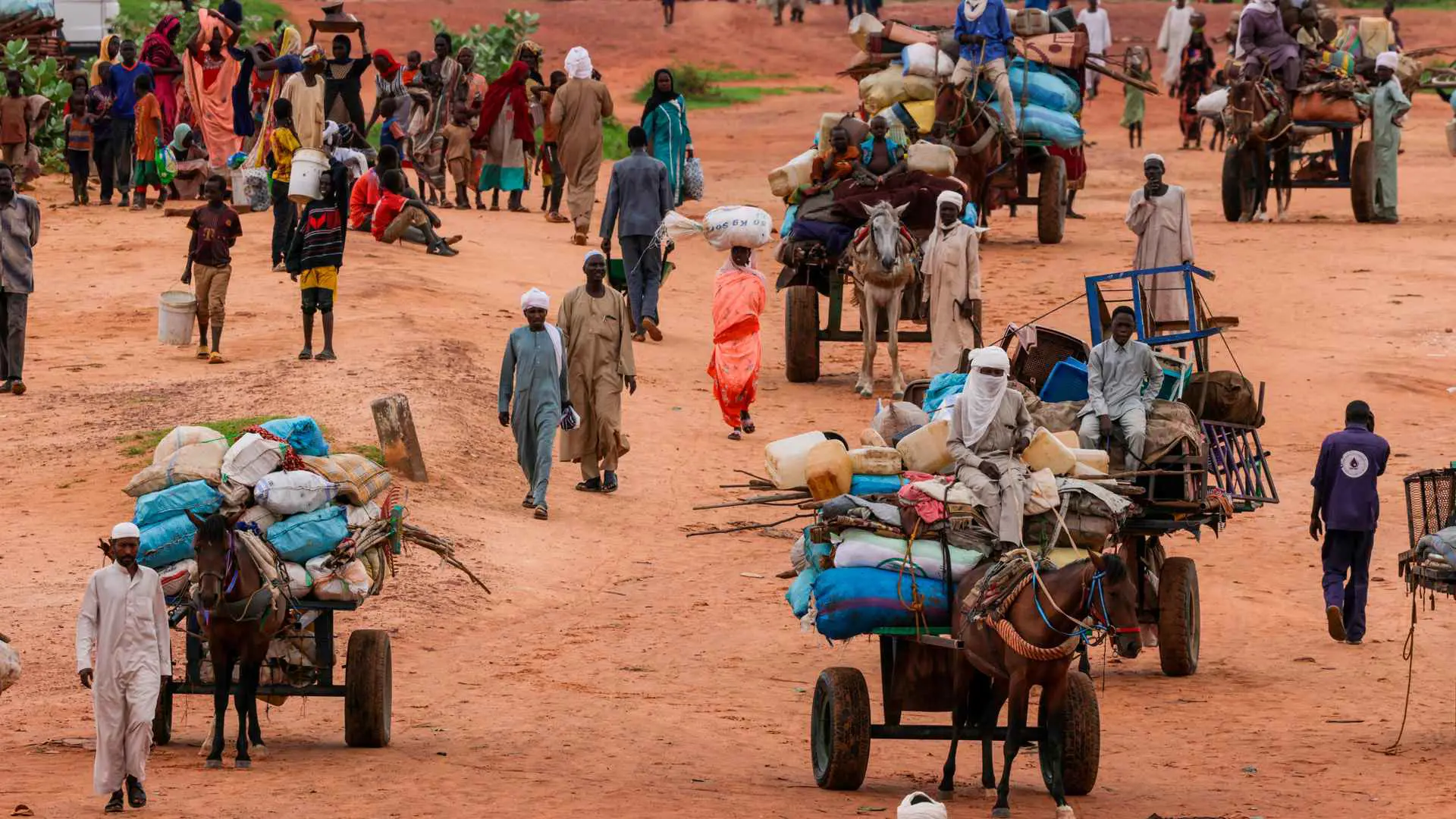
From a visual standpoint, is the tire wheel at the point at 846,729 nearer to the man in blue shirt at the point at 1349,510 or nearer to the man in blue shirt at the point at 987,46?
the man in blue shirt at the point at 1349,510

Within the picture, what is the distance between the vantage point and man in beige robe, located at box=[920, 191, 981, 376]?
60.1 ft

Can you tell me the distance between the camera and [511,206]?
29094 mm

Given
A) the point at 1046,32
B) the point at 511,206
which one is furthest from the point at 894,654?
the point at 511,206

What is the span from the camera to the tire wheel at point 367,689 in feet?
35.4

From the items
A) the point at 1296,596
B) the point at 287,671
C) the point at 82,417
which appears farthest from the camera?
the point at 82,417

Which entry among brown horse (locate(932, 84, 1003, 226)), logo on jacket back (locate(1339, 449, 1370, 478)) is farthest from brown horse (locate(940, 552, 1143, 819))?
brown horse (locate(932, 84, 1003, 226))

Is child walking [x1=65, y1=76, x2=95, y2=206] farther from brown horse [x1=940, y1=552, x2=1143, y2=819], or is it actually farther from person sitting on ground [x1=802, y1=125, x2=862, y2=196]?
brown horse [x1=940, y1=552, x2=1143, y2=819]

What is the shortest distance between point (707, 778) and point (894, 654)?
108 cm

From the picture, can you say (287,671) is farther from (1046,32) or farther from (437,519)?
(1046,32)

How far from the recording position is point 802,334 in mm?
20672

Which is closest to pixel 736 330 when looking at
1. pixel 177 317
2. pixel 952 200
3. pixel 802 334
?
pixel 952 200

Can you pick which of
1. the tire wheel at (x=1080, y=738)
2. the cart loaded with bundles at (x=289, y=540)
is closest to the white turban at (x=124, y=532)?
the cart loaded with bundles at (x=289, y=540)

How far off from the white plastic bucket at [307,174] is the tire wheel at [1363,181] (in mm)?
14056

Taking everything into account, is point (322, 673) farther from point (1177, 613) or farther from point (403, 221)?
point (403, 221)
